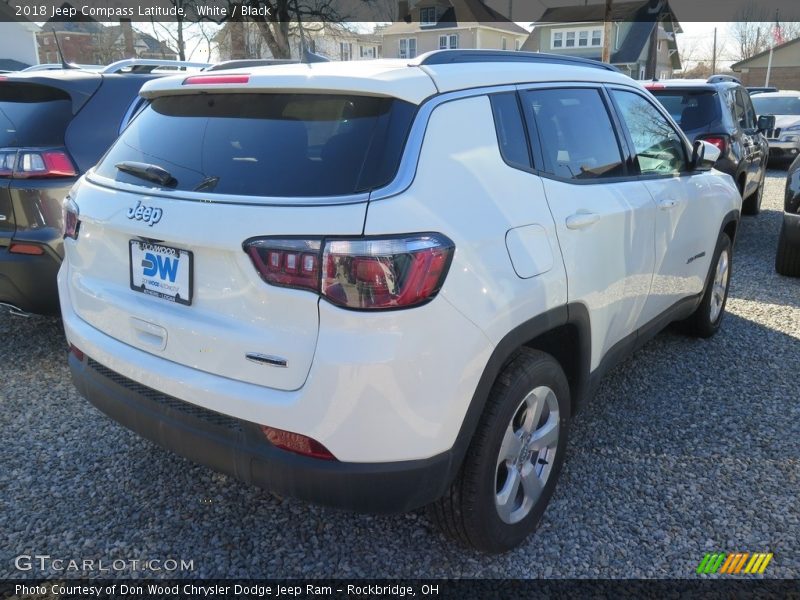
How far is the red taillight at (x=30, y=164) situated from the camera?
3840mm

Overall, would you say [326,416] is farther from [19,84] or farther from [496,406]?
[19,84]

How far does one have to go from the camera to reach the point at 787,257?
635 centimetres

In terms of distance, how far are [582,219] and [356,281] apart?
45.2 inches

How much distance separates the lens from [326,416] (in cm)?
199

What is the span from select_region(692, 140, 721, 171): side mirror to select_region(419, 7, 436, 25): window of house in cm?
5309

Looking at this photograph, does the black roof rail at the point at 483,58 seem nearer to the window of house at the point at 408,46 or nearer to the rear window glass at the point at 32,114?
the rear window glass at the point at 32,114

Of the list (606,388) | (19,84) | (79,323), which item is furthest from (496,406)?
(19,84)

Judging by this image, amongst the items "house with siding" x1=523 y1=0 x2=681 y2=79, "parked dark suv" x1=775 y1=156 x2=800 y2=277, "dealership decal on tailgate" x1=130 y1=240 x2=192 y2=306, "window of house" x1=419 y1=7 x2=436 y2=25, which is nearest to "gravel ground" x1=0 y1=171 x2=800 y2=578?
"dealership decal on tailgate" x1=130 y1=240 x2=192 y2=306

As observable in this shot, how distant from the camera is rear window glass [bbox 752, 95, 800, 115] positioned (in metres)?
17.6

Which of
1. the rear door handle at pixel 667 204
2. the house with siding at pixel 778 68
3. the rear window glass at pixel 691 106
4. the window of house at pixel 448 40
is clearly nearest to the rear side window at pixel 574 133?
the rear door handle at pixel 667 204

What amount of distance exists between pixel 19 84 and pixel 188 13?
1053 inches

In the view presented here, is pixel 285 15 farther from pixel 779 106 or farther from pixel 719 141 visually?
pixel 719 141

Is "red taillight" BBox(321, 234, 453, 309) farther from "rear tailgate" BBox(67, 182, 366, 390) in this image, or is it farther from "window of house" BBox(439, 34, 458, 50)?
"window of house" BBox(439, 34, 458, 50)

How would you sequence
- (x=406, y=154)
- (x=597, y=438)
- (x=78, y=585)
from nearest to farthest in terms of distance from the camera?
1. (x=406, y=154)
2. (x=78, y=585)
3. (x=597, y=438)
